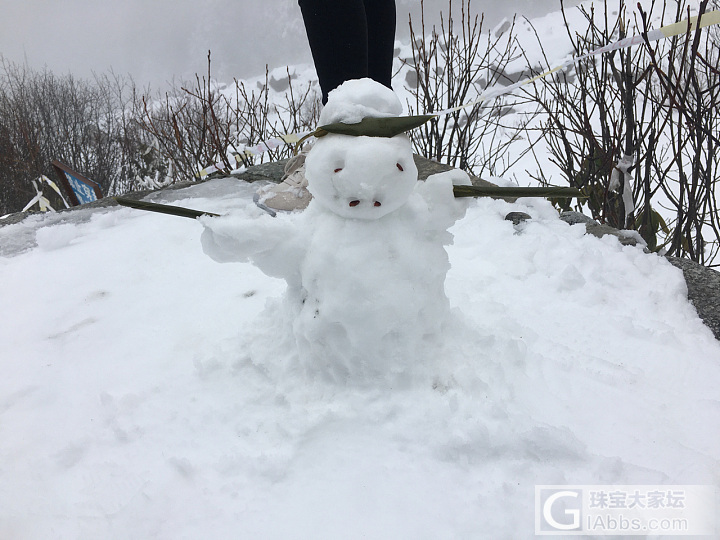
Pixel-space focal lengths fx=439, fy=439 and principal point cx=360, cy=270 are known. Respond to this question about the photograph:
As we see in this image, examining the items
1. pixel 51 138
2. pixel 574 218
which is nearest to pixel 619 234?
pixel 574 218

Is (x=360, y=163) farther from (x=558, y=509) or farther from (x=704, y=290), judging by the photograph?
(x=704, y=290)

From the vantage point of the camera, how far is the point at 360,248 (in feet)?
3.09

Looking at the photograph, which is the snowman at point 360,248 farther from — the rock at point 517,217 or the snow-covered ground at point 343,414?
the rock at point 517,217

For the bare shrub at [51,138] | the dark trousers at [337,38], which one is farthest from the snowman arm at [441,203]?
the bare shrub at [51,138]

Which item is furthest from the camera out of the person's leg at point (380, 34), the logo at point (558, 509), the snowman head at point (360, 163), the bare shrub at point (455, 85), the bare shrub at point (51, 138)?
the bare shrub at point (51, 138)

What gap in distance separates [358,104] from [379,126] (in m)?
0.08

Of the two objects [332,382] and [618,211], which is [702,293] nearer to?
[618,211]

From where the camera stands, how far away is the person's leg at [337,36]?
152 centimetres

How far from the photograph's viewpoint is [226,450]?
86cm

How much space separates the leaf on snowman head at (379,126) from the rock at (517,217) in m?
1.13

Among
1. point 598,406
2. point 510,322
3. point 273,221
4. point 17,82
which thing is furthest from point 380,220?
point 17,82

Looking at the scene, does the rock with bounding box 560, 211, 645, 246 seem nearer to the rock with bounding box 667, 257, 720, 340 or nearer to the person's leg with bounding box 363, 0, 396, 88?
the rock with bounding box 667, 257, 720, 340

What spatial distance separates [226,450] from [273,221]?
47cm

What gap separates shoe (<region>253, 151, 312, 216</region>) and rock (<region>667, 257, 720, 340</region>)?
1.42 meters
